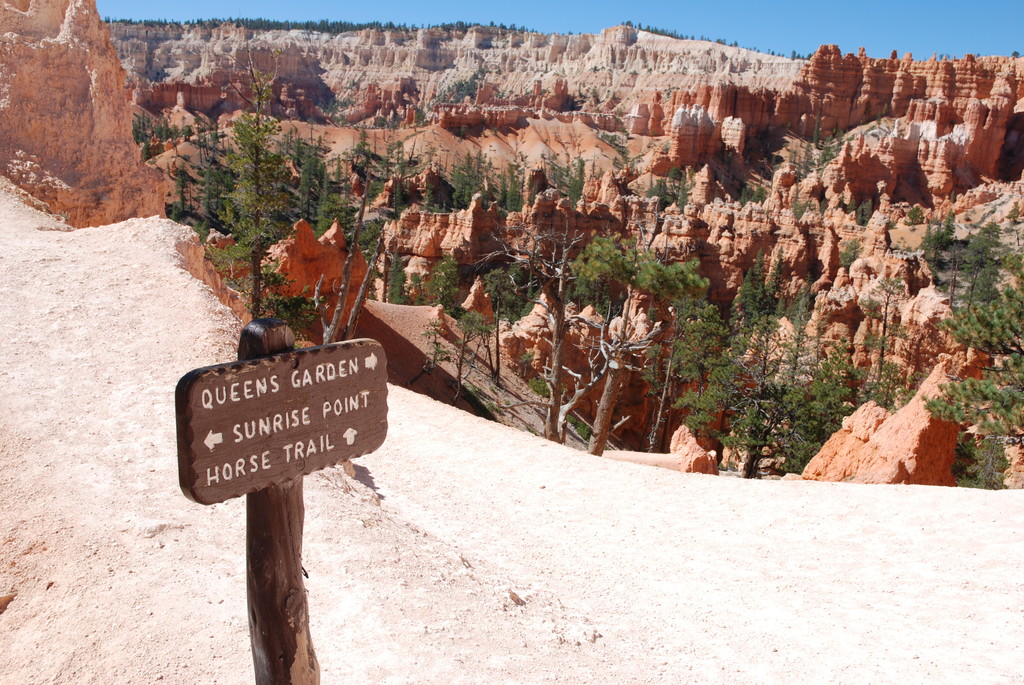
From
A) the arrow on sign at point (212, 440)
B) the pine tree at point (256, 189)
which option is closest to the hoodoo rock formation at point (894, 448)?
the pine tree at point (256, 189)

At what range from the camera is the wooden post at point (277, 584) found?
2988 millimetres

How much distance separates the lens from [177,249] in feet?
37.1

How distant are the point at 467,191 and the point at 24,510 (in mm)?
59957

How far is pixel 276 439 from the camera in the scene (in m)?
2.76

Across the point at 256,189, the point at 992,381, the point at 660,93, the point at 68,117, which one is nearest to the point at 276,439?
the point at 992,381

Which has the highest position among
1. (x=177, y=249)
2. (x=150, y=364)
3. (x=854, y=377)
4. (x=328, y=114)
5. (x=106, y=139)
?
(x=328, y=114)

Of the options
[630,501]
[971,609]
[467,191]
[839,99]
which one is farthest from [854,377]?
[839,99]

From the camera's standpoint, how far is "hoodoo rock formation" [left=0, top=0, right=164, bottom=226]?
1493 centimetres

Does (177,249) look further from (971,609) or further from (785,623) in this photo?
(971,609)

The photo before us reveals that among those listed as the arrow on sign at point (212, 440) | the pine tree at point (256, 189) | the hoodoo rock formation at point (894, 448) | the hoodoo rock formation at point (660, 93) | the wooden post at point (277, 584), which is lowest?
the hoodoo rock formation at point (894, 448)

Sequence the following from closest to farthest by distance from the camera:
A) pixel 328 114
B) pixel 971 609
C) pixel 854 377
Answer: pixel 971 609, pixel 854 377, pixel 328 114

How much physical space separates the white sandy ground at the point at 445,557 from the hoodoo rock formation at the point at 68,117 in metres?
5.74

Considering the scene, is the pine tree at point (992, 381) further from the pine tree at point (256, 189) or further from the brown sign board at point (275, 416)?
the pine tree at point (256, 189)

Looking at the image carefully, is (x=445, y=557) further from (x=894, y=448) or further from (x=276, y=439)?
(x=894, y=448)
